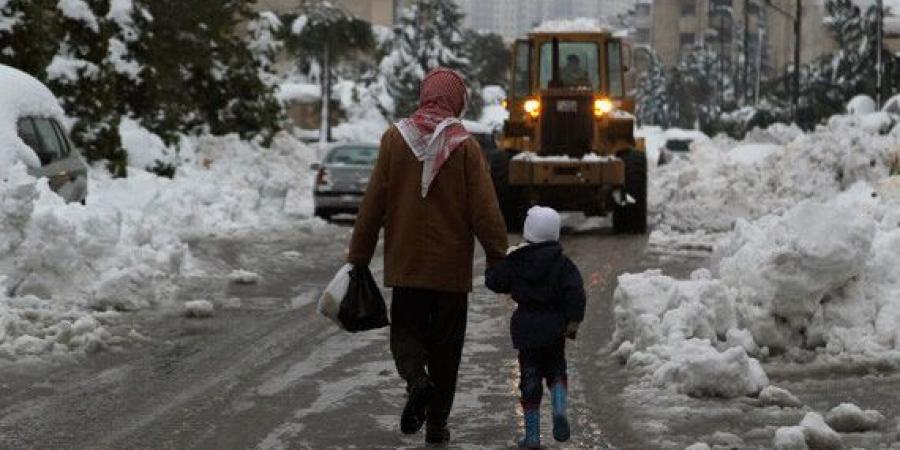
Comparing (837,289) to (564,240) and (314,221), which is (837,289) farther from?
(314,221)

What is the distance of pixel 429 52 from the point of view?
243ft

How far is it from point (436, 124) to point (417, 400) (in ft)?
4.09

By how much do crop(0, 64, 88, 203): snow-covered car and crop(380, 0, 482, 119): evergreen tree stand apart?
187 ft

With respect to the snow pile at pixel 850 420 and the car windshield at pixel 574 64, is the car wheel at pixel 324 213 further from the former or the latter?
the snow pile at pixel 850 420

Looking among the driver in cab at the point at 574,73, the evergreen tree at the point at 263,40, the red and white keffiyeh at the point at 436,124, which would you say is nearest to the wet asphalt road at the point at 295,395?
the red and white keffiyeh at the point at 436,124

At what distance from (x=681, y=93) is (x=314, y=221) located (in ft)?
298

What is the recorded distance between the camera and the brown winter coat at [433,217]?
7340 millimetres

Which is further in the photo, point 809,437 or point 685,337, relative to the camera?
point 685,337

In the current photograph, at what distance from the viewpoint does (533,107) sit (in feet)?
76.1

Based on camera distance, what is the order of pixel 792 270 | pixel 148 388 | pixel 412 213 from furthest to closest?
pixel 792 270
pixel 148 388
pixel 412 213

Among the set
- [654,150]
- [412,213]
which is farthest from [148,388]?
[654,150]

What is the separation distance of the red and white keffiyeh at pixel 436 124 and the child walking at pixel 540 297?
496 millimetres

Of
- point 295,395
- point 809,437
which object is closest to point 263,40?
point 295,395

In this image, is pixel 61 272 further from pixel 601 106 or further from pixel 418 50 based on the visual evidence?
pixel 418 50
